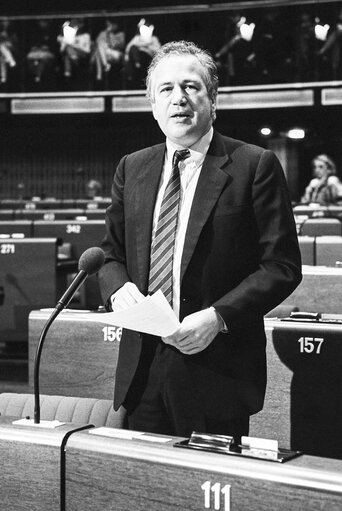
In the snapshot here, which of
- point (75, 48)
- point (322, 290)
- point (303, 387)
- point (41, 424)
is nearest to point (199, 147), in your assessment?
point (41, 424)

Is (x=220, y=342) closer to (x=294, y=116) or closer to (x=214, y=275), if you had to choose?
(x=214, y=275)

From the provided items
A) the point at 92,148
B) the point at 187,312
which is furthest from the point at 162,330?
the point at 92,148

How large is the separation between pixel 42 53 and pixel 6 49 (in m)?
0.68

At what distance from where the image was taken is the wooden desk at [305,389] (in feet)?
8.94

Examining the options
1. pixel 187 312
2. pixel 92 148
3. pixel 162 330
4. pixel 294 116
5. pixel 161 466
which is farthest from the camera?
pixel 92 148

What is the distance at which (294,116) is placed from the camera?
14.3m

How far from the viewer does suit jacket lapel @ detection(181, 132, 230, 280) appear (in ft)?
5.83

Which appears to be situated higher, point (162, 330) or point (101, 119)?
point (101, 119)

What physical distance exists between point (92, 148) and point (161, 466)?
16227 mm

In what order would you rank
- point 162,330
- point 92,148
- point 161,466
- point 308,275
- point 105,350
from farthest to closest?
1. point 92,148
2. point 308,275
3. point 105,350
4. point 162,330
5. point 161,466

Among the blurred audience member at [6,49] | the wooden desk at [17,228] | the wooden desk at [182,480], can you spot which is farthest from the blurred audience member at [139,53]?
the wooden desk at [182,480]

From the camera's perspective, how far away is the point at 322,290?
4.13m

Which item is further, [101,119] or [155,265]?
[101,119]

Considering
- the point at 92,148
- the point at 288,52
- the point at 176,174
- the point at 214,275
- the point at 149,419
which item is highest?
the point at 288,52
